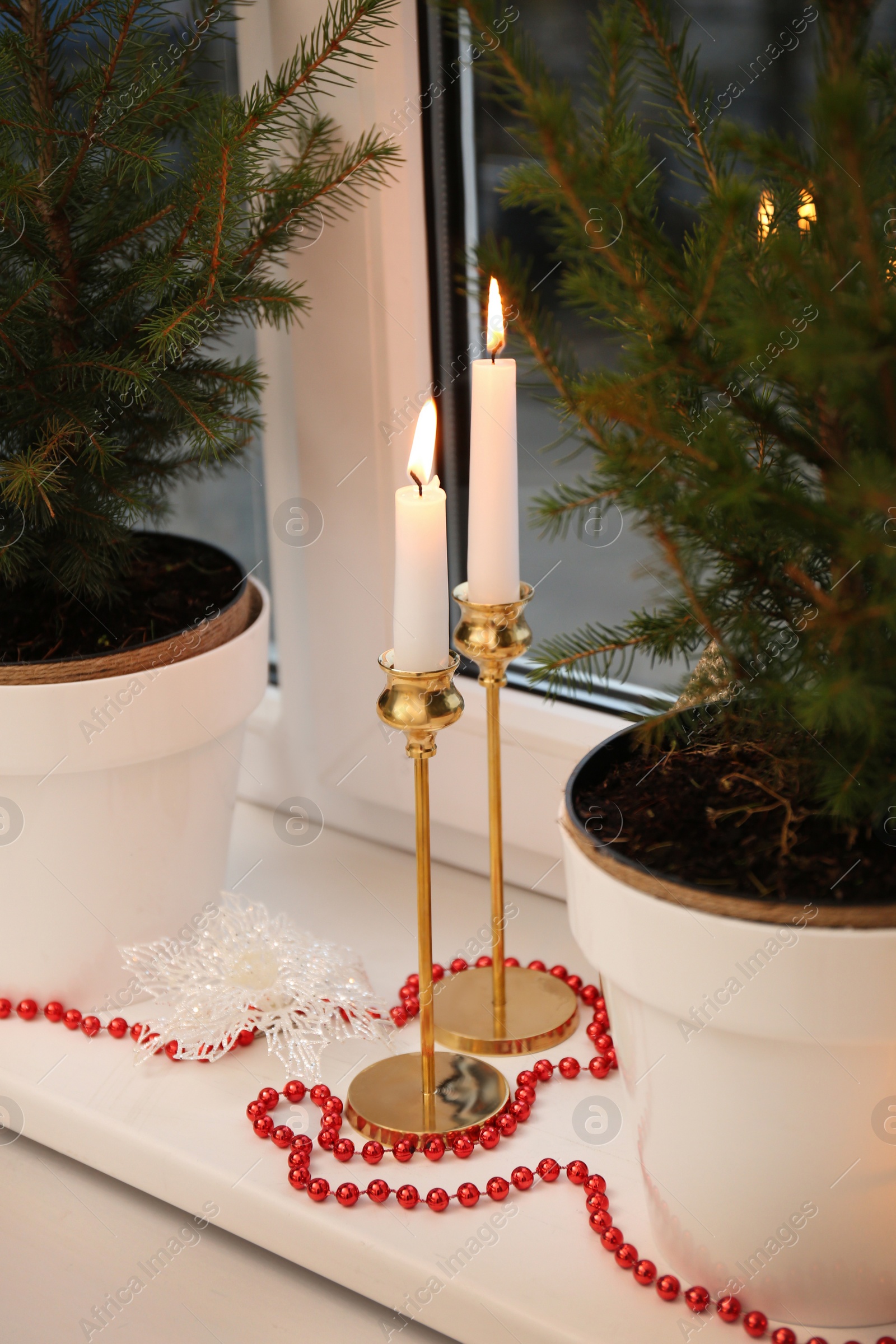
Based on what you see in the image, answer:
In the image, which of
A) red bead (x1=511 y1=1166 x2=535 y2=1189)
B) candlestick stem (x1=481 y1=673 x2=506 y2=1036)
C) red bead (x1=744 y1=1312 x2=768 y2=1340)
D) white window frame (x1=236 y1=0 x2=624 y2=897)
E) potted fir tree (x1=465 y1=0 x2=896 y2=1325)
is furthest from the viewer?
white window frame (x1=236 y1=0 x2=624 y2=897)

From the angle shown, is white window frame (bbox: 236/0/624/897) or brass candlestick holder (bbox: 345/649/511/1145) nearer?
brass candlestick holder (bbox: 345/649/511/1145)

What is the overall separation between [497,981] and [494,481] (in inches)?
12.8

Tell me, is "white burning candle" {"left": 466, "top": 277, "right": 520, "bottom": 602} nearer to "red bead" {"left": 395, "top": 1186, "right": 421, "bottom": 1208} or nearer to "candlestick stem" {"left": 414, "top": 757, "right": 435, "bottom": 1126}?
"candlestick stem" {"left": 414, "top": 757, "right": 435, "bottom": 1126}

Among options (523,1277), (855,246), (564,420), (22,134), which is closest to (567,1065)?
(523,1277)

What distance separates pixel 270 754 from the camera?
1.11m

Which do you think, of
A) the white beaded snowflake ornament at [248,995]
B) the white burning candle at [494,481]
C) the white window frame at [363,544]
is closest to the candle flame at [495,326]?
the white burning candle at [494,481]

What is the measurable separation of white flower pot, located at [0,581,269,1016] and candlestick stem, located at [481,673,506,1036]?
167mm

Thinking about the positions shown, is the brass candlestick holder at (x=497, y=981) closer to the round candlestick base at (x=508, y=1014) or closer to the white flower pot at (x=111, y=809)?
the round candlestick base at (x=508, y=1014)

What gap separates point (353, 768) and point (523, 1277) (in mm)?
483

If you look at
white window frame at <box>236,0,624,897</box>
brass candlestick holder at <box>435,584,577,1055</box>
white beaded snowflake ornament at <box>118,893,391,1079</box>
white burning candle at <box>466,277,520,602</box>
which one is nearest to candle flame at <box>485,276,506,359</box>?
white burning candle at <box>466,277,520,602</box>

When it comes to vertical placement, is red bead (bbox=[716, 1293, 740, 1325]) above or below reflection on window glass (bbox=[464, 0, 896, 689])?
below

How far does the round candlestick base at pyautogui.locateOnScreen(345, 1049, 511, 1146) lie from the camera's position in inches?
28.7

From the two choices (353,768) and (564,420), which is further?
(353,768)

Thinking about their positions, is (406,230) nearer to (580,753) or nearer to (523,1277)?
(580,753)
